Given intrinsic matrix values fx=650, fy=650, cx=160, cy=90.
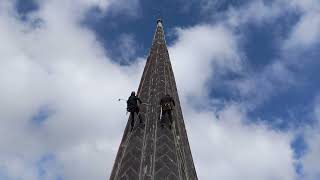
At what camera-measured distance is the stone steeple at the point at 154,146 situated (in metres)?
24.2

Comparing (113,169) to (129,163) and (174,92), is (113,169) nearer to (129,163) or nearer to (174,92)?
(129,163)

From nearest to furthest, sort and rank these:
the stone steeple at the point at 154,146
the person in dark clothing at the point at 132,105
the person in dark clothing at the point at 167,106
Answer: the stone steeple at the point at 154,146
the person in dark clothing at the point at 167,106
the person in dark clothing at the point at 132,105

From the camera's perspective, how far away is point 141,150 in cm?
2539

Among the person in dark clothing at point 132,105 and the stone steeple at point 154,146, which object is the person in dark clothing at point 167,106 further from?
the person in dark clothing at point 132,105

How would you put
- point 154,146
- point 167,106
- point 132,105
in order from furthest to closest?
point 132,105 → point 167,106 → point 154,146

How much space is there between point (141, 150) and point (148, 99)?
165 inches

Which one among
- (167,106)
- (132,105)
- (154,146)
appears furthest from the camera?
(132,105)

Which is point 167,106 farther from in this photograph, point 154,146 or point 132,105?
point 154,146

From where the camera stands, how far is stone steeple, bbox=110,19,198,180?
24181mm

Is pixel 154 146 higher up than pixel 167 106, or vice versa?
pixel 167 106

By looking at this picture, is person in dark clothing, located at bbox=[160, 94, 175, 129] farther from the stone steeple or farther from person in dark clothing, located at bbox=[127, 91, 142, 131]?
person in dark clothing, located at bbox=[127, 91, 142, 131]

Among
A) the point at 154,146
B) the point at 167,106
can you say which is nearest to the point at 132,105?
the point at 167,106

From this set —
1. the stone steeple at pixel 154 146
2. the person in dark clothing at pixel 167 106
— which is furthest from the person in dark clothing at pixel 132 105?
the person in dark clothing at pixel 167 106

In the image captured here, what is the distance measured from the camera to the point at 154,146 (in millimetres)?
25500
